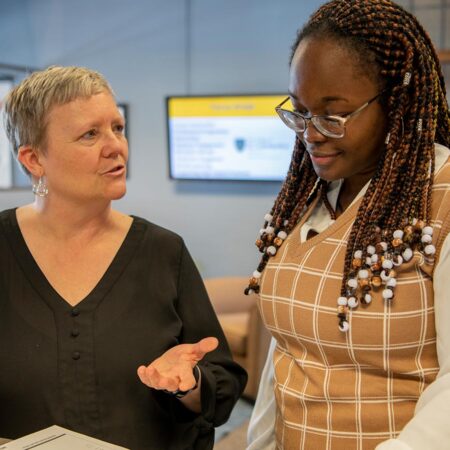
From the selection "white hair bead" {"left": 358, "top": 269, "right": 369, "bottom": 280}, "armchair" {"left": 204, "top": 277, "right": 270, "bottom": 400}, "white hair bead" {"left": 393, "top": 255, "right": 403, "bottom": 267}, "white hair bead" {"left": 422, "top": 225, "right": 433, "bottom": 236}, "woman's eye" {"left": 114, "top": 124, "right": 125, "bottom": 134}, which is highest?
"woman's eye" {"left": 114, "top": 124, "right": 125, "bottom": 134}

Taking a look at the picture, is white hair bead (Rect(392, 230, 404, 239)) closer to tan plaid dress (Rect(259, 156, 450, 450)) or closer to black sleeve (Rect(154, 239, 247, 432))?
tan plaid dress (Rect(259, 156, 450, 450))

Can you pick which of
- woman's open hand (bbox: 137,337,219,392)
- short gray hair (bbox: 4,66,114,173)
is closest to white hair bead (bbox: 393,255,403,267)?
woman's open hand (bbox: 137,337,219,392)

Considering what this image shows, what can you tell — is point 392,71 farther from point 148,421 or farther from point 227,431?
point 227,431

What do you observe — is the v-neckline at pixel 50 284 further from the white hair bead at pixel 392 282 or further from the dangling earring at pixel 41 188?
the white hair bead at pixel 392 282

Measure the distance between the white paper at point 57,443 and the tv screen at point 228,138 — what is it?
3728 mm

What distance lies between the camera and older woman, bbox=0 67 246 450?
4.60 feet

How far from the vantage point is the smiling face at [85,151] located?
1.47m

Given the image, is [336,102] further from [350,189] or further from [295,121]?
[350,189]

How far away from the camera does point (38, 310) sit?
145cm

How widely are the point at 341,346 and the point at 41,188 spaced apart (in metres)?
0.87

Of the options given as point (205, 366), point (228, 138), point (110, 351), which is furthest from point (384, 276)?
point (228, 138)

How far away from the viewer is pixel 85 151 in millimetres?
1474

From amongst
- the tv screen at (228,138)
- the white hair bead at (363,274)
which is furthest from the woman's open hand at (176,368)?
the tv screen at (228,138)

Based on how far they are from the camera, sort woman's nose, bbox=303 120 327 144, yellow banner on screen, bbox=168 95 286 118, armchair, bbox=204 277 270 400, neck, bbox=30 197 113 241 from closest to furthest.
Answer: woman's nose, bbox=303 120 327 144, neck, bbox=30 197 113 241, armchair, bbox=204 277 270 400, yellow banner on screen, bbox=168 95 286 118
